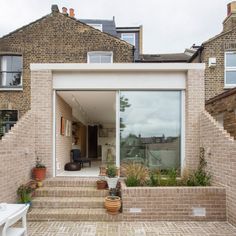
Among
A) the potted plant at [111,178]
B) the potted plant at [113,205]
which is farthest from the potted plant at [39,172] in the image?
the potted plant at [113,205]

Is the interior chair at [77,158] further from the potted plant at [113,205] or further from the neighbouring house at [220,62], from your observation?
the neighbouring house at [220,62]

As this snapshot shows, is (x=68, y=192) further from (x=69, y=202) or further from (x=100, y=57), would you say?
(x=100, y=57)

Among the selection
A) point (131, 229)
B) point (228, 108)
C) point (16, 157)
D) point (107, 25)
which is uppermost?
point (107, 25)

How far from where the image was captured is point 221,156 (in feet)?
18.8

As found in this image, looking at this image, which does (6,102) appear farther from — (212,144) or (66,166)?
(212,144)

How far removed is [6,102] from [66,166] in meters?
6.35

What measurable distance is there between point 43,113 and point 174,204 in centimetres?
432

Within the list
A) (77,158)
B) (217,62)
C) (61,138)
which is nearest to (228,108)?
(217,62)

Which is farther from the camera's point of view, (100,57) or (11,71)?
(100,57)

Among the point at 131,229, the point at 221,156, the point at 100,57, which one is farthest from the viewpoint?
the point at 100,57

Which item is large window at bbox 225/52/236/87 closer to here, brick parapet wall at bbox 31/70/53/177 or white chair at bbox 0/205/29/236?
brick parapet wall at bbox 31/70/53/177

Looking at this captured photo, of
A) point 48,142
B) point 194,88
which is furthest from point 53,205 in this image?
point 194,88

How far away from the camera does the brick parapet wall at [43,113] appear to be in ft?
23.4

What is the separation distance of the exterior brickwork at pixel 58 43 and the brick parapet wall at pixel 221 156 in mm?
8024
